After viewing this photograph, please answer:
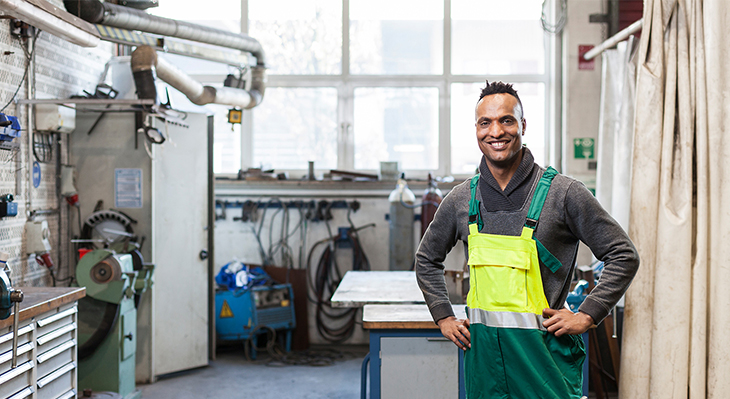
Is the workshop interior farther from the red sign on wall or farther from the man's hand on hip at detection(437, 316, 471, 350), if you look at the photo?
the man's hand on hip at detection(437, 316, 471, 350)

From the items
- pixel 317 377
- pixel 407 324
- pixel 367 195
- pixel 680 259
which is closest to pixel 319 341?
pixel 317 377

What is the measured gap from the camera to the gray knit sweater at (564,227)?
1.52 m

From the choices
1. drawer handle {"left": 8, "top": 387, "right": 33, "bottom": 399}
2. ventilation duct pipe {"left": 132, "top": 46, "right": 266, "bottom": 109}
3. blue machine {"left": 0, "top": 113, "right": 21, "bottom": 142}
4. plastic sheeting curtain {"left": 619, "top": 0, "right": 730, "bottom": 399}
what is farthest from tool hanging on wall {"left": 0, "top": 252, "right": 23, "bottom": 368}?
plastic sheeting curtain {"left": 619, "top": 0, "right": 730, "bottom": 399}

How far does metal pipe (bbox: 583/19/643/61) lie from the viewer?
344 cm

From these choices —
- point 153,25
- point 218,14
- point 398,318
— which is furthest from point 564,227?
point 218,14

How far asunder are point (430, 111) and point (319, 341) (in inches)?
84.3

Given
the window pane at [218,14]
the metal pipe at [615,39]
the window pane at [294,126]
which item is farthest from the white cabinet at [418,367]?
the window pane at [218,14]

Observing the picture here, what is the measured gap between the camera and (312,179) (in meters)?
4.79

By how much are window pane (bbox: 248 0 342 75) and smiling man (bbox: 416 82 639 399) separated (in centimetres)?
353

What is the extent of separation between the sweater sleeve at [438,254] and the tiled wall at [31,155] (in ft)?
7.98

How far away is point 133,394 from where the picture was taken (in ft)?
11.5

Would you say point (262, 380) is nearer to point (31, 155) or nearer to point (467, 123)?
point (31, 155)

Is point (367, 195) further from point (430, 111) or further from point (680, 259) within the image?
point (680, 259)

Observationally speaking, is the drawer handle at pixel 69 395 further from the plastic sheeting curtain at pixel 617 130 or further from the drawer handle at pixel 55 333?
the plastic sheeting curtain at pixel 617 130
